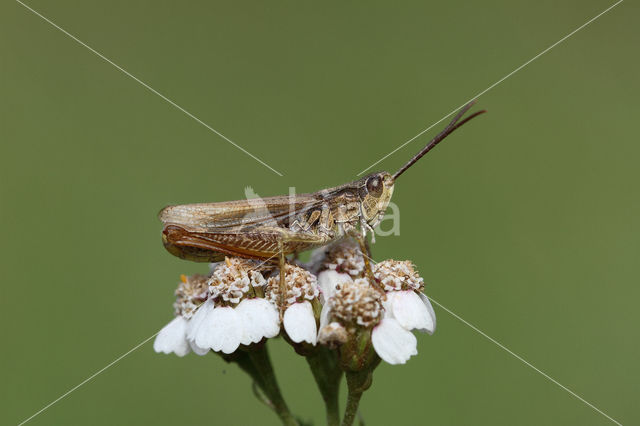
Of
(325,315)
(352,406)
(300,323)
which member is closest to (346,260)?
(325,315)

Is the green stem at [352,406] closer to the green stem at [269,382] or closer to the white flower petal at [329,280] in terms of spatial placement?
the green stem at [269,382]

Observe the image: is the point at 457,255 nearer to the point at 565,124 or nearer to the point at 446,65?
the point at 565,124

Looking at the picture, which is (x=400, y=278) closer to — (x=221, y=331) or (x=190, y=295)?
(x=221, y=331)

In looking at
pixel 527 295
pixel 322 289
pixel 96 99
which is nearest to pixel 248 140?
pixel 96 99

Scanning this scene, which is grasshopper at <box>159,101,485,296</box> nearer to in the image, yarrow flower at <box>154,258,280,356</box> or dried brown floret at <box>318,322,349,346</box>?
yarrow flower at <box>154,258,280,356</box>

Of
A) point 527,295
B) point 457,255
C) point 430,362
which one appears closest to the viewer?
point 430,362
